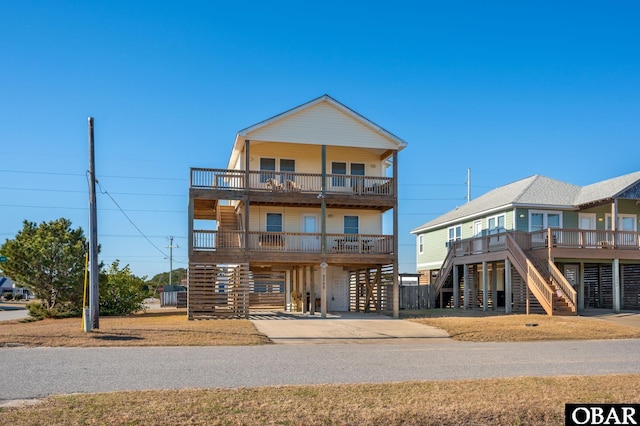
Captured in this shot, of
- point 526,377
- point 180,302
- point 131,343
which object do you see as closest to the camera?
point 526,377

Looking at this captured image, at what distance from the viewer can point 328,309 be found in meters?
34.5

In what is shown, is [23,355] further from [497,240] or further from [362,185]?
[497,240]

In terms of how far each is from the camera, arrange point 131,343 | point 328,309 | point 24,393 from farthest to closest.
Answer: point 328,309 < point 131,343 < point 24,393

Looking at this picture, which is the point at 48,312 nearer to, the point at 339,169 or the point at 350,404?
the point at 339,169

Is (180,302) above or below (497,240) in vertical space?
below

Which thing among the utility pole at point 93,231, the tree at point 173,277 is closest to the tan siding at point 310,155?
the utility pole at point 93,231

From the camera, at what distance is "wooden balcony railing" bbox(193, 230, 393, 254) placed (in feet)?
94.3

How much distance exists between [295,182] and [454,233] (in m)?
15.3

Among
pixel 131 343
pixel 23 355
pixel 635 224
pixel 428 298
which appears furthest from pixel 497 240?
pixel 23 355

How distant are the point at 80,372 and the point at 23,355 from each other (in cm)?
373

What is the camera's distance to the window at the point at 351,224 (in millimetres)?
33344

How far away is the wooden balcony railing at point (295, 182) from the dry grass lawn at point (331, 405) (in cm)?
1941

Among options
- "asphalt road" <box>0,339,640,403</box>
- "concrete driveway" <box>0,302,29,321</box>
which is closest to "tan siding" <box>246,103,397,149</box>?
"asphalt road" <box>0,339,640,403</box>

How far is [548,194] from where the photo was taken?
3562 centimetres
